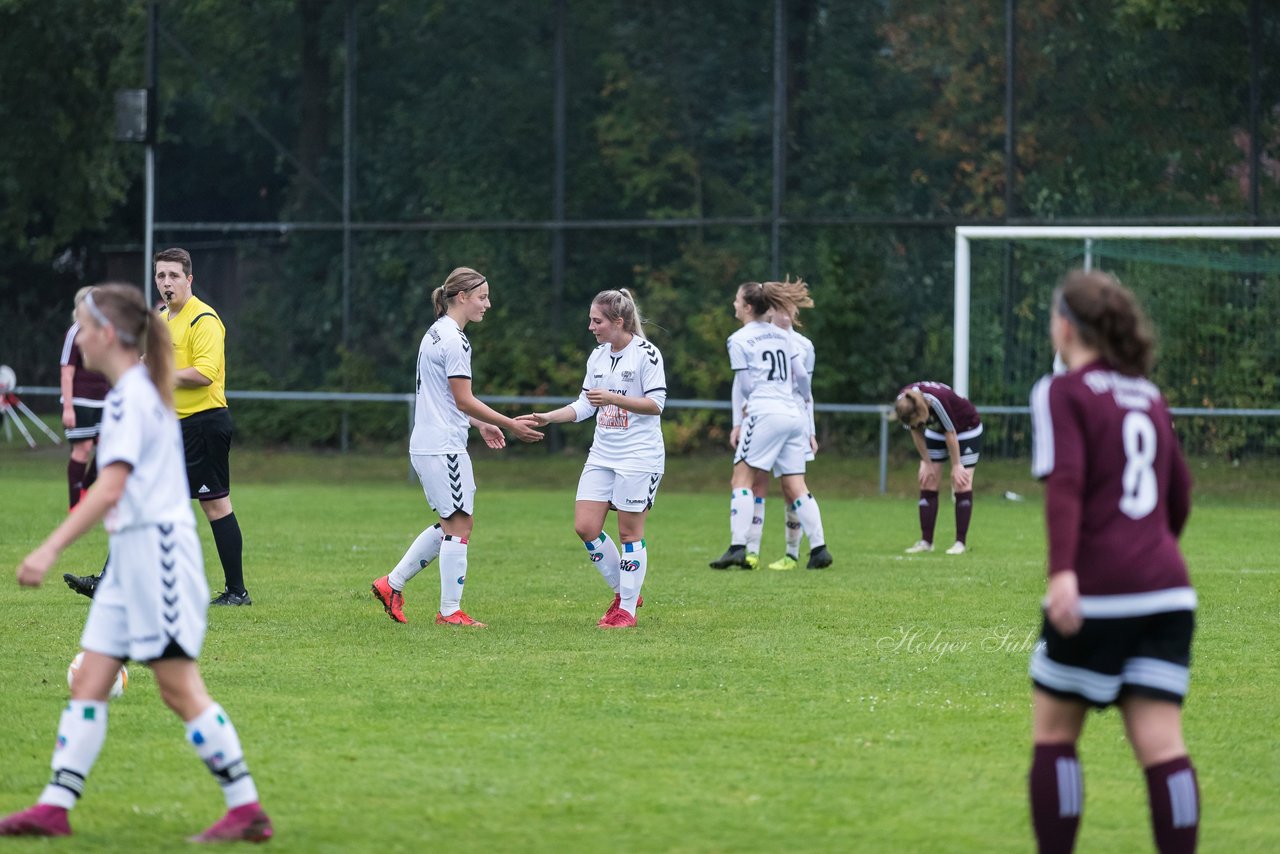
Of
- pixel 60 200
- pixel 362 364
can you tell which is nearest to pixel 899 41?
pixel 362 364

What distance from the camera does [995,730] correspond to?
6.98 meters

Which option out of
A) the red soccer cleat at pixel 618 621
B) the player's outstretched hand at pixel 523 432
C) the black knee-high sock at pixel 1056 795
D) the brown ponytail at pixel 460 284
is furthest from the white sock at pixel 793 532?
the black knee-high sock at pixel 1056 795

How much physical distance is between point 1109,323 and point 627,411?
5.33 metres

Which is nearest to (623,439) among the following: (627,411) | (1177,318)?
(627,411)

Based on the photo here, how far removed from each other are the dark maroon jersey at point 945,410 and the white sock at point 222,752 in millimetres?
9098

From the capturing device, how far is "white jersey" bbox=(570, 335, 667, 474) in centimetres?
971

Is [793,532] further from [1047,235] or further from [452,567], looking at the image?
[1047,235]

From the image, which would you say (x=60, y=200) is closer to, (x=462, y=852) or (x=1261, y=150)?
(x=1261, y=150)

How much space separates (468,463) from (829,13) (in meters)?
14.9

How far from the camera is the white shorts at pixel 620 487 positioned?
384 inches

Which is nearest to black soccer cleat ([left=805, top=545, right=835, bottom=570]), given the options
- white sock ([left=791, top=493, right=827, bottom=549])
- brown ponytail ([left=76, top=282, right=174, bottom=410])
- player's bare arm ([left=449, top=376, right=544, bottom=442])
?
white sock ([left=791, top=493, right=827, bottom=549])

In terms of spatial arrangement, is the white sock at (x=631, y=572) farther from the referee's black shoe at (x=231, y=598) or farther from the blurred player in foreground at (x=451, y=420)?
the referee's black shoe at (x=231, y=598)

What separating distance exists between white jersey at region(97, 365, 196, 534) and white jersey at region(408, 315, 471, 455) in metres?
4.36

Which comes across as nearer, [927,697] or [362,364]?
[927,697]
